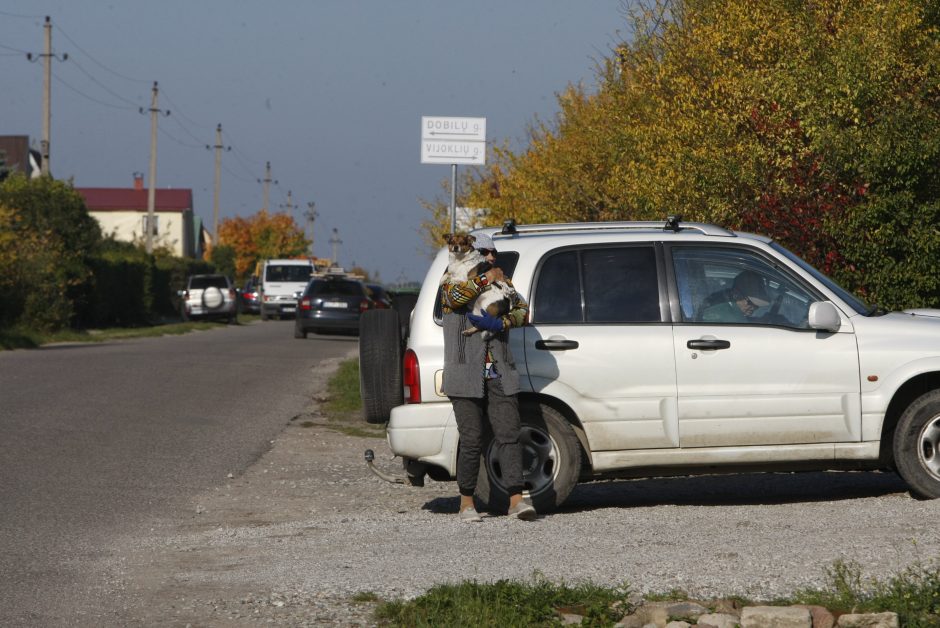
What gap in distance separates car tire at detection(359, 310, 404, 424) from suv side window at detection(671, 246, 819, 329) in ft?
6.10

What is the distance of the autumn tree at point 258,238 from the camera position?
360ft

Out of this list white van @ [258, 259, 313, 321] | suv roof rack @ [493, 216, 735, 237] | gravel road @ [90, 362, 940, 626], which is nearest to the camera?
gravel road @ [90, 362, 940, 626]

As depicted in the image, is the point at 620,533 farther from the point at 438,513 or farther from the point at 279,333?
the point at 279,333

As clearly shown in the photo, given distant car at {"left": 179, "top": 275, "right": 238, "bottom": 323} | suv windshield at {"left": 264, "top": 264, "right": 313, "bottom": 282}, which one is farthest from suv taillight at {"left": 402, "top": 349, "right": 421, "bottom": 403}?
suv windshield at {"left": 264, "top": 264, "right": 313, "bottom": 282}

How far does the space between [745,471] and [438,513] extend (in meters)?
Answer: 2.04

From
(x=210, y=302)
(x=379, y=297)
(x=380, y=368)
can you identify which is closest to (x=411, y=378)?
(x=380, y=368)

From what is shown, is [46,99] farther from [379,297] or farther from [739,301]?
[739,301]

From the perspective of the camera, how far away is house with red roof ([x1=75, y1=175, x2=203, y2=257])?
114 meters

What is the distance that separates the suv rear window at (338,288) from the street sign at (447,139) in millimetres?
19242

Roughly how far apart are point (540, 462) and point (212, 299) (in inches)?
1578

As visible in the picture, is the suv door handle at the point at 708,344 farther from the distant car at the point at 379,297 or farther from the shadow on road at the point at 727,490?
the distant car at the point at 379,297

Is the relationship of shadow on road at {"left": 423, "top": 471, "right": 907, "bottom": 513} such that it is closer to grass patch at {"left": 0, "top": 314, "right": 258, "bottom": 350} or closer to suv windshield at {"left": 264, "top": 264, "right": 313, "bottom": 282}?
grass patch at {"left": 0, "top": 314, "right": 258, "bottom": 350}

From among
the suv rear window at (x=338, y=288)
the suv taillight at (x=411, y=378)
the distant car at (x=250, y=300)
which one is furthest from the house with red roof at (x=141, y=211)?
the suv taillight at (x=411, y=378)

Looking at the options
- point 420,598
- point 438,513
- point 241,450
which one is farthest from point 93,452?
point 420,598
